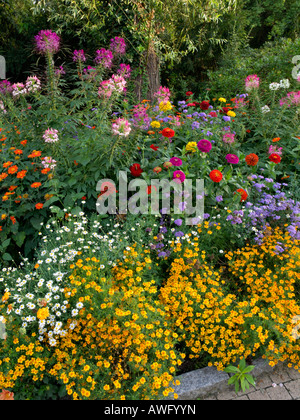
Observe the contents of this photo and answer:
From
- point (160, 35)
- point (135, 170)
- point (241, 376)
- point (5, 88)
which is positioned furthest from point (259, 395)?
point (160, 35)

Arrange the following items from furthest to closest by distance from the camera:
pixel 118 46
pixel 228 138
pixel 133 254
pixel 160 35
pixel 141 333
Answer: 1. pixel 160 35
2. pixel 118 46
3. pixel 228 138
4. pixel 133 254
5. pixel 141 333

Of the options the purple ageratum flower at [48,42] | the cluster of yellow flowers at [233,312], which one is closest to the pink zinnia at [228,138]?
the cluster of yellow flowers at [233,312]

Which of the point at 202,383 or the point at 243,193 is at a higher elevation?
the point at 243,193

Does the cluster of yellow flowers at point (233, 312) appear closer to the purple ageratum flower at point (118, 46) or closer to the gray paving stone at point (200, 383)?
the gray paving stone at point (200, 383)

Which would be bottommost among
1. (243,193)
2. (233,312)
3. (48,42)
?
(233,312)

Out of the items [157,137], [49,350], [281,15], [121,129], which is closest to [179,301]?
[49,350]

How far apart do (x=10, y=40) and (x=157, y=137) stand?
5.95m

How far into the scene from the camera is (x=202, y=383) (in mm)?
2086

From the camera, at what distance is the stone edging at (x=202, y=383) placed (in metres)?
2.06

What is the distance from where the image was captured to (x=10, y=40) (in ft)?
25.1

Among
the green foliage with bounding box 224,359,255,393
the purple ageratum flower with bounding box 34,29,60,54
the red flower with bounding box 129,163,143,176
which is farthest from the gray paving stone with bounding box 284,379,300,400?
the purple ageratum flower with bounding box 34,29,60,54

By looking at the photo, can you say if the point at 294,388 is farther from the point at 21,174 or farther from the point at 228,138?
the point at 21,174

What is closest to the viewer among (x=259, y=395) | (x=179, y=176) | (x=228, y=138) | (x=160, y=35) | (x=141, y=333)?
(x=141, y=333)

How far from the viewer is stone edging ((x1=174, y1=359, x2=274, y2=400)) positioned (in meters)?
2.06
